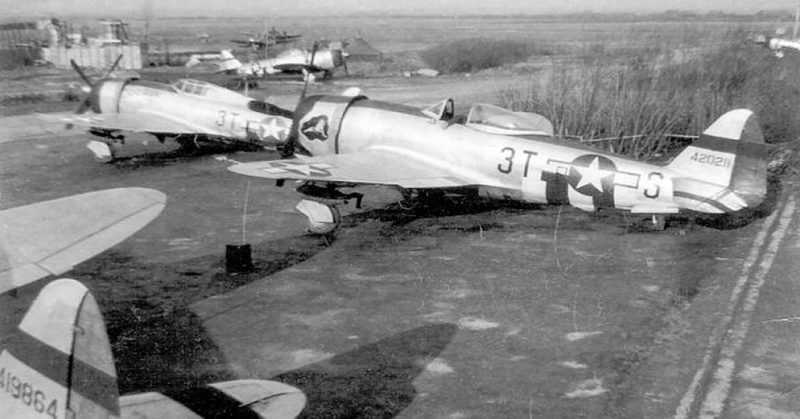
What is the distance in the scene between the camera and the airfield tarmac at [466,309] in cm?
523

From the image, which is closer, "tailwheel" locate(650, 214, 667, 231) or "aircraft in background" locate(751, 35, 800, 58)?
"tailwheel" locate(650, 214, 667, 231)

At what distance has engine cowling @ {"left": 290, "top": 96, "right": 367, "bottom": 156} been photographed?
428 inches

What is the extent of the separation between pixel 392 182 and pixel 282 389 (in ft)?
18.9

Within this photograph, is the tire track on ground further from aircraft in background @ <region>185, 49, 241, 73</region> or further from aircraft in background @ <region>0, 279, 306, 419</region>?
aircraft in background @ <region>185, 49, 241, 73</region>

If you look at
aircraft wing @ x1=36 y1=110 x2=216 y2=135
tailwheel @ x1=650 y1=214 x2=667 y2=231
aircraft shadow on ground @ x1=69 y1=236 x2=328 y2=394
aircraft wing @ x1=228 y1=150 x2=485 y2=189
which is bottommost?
aircraft shadow on ground @ x1=69 y1=236 x2=328 y2=394

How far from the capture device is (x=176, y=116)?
48.3ft

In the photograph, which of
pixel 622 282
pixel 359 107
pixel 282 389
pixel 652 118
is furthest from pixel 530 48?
pixel 282 389

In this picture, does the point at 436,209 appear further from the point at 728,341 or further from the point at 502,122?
A: the point at 728,341

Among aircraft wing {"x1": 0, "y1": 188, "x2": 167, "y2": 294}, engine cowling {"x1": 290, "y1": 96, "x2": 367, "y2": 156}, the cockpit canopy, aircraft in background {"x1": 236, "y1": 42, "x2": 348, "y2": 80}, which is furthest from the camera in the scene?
aircraft in background {"x1": 236, "y1": 42, "x2": 348, "y2": 80}

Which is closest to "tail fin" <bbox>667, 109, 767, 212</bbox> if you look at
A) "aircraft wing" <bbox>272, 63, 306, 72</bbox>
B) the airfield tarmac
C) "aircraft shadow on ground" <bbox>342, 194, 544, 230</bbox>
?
the airfield tarmac

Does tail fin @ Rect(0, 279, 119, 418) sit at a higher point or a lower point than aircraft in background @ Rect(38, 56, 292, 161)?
higher

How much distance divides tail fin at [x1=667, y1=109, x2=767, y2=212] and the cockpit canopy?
6.30ft

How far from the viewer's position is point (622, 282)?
24.8 ft

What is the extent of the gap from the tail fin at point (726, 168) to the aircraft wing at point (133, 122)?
29.4 ft
